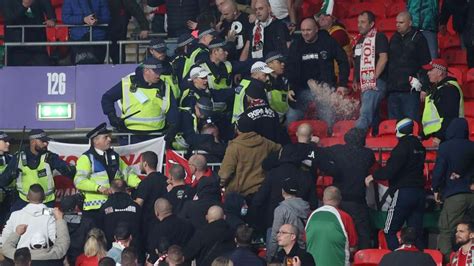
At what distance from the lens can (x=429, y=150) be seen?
24.4m

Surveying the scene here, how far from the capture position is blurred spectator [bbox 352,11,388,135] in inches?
1008

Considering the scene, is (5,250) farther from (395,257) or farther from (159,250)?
(395,257)

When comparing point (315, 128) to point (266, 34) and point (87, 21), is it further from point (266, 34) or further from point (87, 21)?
point (87, 21)

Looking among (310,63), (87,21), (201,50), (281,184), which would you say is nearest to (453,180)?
(281,184)

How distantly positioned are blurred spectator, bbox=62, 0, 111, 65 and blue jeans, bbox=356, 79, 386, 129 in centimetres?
427

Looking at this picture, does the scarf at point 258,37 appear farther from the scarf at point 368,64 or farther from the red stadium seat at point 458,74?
the red stadium seat at point 458,74

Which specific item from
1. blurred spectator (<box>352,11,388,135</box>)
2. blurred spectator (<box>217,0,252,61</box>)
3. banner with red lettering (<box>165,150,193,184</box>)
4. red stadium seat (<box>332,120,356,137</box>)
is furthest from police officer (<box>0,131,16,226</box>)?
blurred spectator (<box>352,11,388,135</box>)

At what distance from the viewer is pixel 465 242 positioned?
21500mm

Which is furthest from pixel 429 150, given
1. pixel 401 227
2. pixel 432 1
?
pixel 432 1

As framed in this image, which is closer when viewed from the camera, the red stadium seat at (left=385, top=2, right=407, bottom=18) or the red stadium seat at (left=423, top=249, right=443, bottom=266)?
the red stadium seat at (left=423, top=249, right=443, bottom=266)

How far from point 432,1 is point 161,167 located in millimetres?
4404

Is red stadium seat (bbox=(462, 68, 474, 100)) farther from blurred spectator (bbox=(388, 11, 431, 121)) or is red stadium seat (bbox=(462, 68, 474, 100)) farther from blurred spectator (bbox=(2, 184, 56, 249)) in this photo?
blurred spectator (bbox=(2, 184, 56, 249))

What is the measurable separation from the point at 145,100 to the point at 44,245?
321 centimetres

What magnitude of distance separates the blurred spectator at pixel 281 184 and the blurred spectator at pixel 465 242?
6.71 ft
